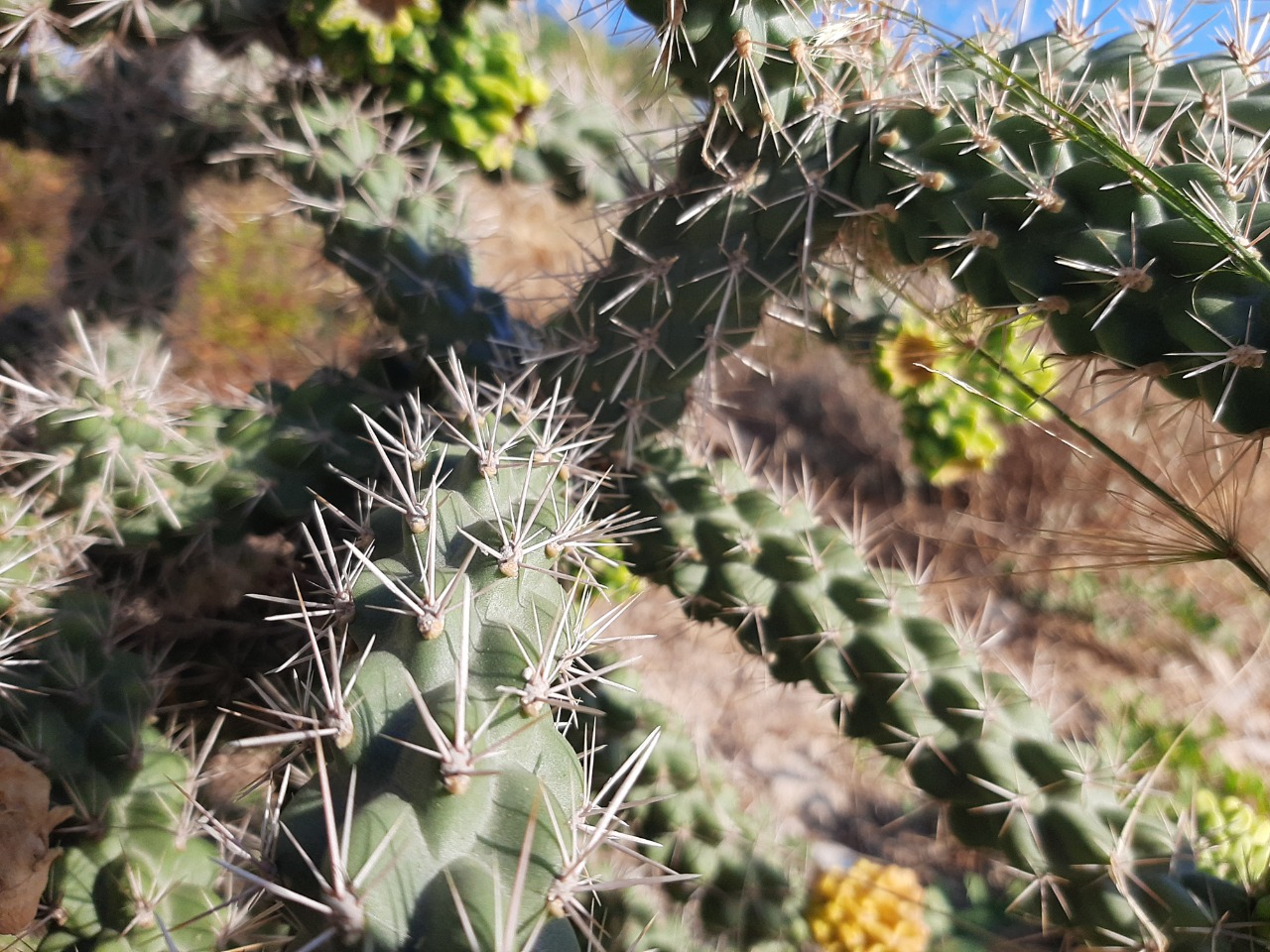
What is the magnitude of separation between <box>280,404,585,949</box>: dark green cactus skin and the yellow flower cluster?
1.06 metres

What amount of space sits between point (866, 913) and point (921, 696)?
0.56m

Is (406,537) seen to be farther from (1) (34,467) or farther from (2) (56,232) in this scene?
(2) (56,232)

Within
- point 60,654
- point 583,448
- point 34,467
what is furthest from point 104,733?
point 583,448

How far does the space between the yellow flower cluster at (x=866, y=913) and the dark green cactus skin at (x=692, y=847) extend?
49mm

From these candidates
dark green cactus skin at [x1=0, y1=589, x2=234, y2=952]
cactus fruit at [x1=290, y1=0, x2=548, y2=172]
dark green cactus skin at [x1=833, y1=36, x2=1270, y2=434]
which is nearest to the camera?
dark green cactus skin at [x1=833, y1=36, x2=1270, y2=434]

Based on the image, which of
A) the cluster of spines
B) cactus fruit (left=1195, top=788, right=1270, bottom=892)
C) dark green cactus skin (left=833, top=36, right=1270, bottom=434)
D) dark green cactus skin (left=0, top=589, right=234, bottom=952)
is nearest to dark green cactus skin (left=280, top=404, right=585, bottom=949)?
the cluster of spines

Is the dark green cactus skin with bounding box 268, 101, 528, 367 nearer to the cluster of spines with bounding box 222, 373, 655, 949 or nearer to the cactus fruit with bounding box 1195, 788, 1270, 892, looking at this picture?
the cluster of spines with bounding box 222, 373, 655, 949

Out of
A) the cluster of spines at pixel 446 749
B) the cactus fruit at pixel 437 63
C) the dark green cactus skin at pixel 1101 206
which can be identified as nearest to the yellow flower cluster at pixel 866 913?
the cluster of spines at pixel 446 749

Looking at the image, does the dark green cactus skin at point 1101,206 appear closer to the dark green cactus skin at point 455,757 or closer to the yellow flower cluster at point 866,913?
the dark green cactus skin at point 455,757

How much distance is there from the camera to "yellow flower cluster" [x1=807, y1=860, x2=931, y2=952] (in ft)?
5.15

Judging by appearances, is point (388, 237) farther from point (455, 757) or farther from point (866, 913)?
point (866, 913)

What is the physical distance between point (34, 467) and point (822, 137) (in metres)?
1.25

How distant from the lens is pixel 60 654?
120 cm

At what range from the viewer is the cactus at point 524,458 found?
718mm
